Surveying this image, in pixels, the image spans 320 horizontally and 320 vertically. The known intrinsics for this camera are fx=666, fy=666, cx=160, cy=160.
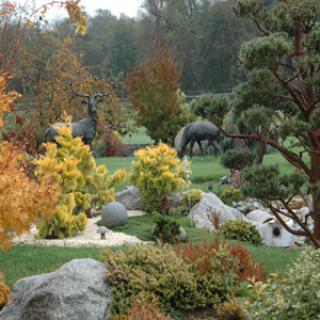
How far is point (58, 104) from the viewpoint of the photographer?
2516 cm

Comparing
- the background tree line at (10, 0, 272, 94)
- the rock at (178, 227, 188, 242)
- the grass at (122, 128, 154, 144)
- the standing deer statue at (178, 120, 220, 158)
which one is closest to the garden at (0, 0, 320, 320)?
the rock at (178, 227, 188, 242)

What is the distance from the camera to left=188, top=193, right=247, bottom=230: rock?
12867mm

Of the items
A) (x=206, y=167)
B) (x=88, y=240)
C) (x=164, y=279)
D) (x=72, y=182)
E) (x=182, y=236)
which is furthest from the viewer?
(x=206, y=167)

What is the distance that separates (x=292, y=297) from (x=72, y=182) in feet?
24.4

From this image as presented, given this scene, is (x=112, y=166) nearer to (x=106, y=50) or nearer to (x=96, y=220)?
(x=96, y=220)

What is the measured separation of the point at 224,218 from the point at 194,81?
43818 mm

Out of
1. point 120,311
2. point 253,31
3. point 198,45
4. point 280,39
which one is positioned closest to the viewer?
point 120,311

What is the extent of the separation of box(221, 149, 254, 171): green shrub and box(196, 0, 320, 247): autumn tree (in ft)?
0.96

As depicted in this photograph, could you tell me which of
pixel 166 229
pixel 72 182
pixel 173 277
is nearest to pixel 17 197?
pixel 173 277

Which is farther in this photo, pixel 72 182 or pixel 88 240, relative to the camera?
pixel 72 182

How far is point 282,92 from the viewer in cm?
854

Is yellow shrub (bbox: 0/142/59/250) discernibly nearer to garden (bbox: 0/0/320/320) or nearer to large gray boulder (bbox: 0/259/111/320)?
garden (bbox: 0/0/320/320)

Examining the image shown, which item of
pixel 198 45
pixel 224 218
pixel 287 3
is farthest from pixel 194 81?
pixel 287 3

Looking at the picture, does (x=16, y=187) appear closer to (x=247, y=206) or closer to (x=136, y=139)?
(x=247, y=206)
